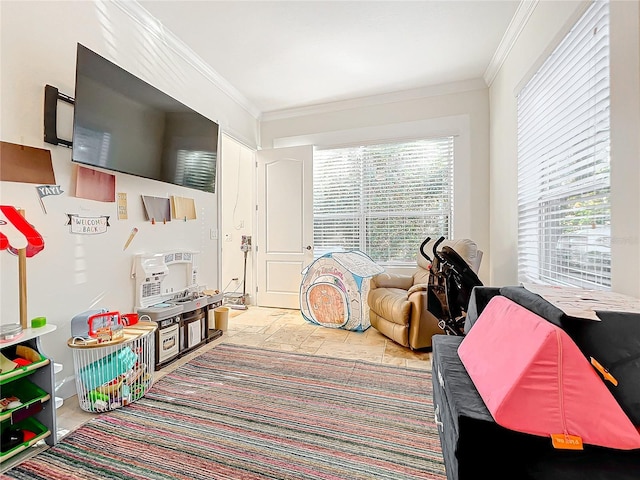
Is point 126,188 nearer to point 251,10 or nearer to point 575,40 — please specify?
point 251,10

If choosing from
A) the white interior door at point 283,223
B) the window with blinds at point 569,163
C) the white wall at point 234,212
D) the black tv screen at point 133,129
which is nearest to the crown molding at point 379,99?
the white interior door at point 283,223

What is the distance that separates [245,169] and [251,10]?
2.75 metres

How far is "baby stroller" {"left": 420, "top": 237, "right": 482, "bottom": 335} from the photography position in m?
2.20

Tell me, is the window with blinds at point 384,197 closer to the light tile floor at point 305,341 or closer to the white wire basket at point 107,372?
the light tile floor at point 305,341

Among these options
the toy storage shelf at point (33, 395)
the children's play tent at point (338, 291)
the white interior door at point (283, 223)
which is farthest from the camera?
the white interior door at point (283, 223)

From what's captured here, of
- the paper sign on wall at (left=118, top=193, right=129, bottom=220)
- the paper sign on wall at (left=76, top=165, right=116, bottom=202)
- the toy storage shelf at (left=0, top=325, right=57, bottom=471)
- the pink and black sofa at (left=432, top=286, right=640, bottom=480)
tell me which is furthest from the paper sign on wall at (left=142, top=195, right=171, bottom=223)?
the pink and black sofa at (left=432, top=286, right=640, bottom=480)

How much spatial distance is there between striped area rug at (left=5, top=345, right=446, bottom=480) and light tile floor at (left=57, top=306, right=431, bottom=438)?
0.27 m

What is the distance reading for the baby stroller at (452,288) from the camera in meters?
2.20

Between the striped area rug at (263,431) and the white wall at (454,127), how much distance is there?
6.92 feet

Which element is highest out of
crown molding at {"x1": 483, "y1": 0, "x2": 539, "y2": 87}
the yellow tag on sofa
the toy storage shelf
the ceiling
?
the ceiling

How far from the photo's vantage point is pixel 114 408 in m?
1.86

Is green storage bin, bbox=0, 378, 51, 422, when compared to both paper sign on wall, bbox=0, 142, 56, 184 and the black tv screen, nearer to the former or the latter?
paper sign on wall, bbox=0, 142, 56, 184

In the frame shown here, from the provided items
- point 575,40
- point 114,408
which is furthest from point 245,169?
point 575,40

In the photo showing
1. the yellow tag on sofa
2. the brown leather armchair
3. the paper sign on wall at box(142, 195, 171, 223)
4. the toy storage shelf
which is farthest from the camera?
the brown leather armchair
